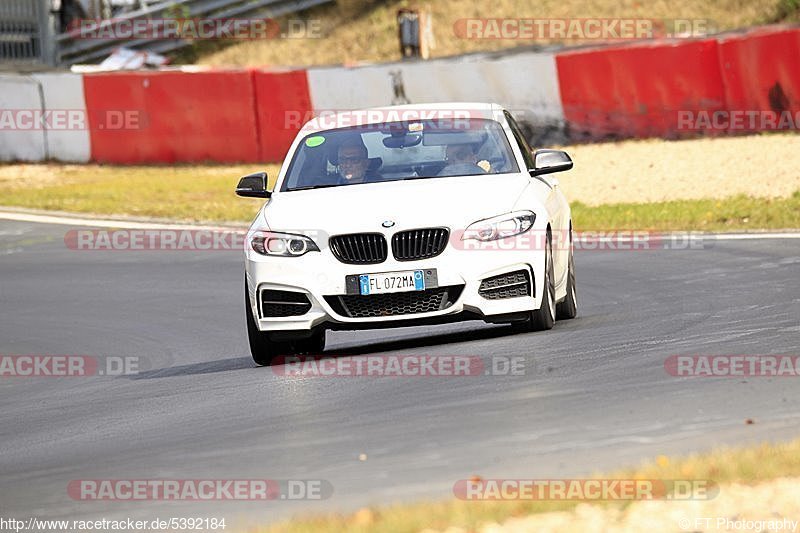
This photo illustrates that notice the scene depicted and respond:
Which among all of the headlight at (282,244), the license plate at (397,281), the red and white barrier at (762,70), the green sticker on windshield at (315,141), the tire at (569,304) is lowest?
the red and white barrier at (762,70)

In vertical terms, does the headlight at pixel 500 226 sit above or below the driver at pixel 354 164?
below

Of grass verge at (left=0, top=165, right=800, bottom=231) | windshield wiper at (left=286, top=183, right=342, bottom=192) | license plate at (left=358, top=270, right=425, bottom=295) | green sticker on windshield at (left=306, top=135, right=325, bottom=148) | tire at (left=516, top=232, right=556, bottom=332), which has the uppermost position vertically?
green sticker on windshield at (left=306, top=135, right=325, bottom=148)

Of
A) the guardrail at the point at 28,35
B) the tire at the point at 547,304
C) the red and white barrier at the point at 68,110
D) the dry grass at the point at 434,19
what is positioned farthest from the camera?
the guardrail at the point at 28,35

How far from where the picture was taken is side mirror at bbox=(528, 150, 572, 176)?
36.9ft

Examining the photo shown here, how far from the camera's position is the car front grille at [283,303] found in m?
10.5

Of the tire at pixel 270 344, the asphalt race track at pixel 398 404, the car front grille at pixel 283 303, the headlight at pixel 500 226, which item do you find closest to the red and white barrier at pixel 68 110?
the asphalt race track at pixel 398 404

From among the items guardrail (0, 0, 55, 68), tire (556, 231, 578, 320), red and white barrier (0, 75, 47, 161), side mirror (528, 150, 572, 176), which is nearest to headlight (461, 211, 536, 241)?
side mirror (528, 150, 572, 176)

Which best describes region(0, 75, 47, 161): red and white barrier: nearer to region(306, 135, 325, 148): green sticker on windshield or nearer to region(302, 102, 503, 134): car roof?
region(302, 102, 503, 134): car roof

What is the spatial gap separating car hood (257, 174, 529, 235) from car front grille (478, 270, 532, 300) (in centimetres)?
37

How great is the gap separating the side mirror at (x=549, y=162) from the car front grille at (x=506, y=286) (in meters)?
1.06

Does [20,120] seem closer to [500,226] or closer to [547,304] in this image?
[547,304]

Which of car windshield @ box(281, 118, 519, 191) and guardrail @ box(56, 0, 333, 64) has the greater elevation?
car windshield @ box(281, 118, 519, 191)

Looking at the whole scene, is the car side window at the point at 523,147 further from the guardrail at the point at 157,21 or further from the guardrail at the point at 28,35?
the guardrail at the point at 28,35

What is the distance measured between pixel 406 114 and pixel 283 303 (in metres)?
1.91
